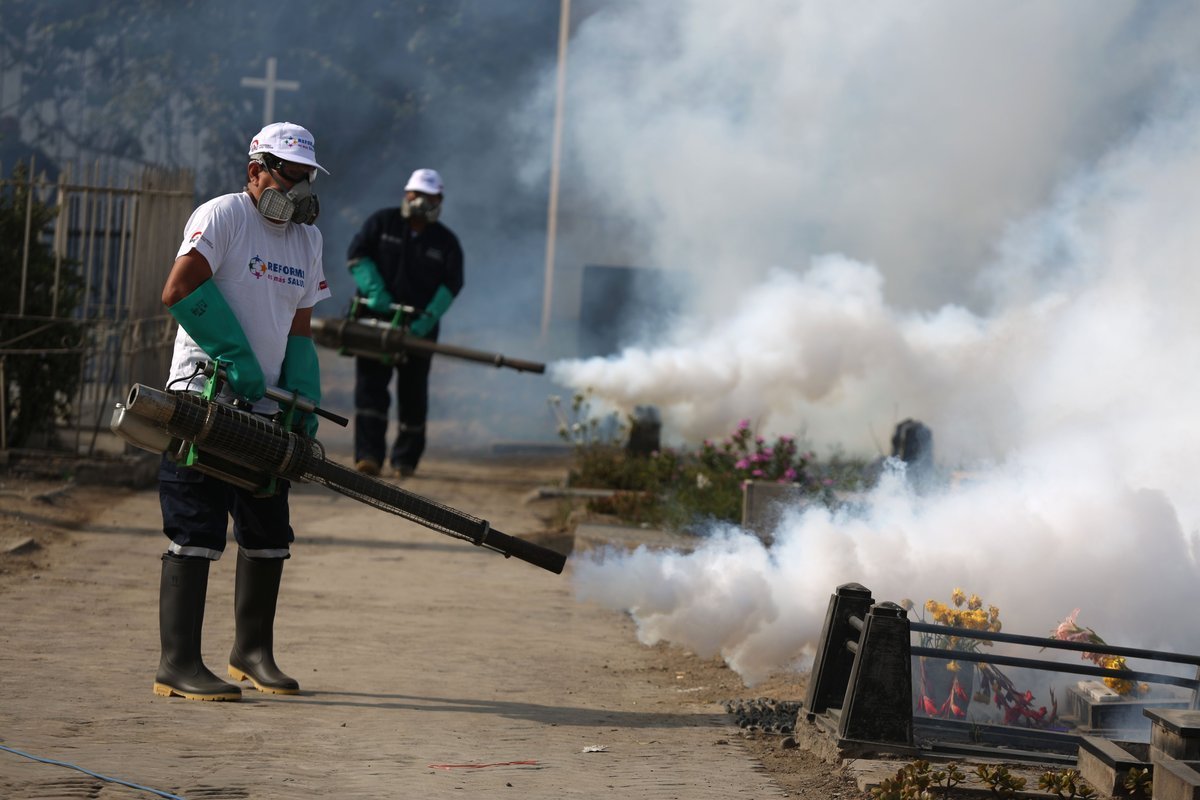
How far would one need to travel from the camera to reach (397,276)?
11.2 m

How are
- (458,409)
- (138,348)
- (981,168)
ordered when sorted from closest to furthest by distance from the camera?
(138,348) → (981,168) → (458,409)

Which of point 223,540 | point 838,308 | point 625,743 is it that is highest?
point 838,308

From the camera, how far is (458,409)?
18.5m

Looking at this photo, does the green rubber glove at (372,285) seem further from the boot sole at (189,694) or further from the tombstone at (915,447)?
the boot sole at (189,694)

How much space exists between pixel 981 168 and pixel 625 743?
1031cm

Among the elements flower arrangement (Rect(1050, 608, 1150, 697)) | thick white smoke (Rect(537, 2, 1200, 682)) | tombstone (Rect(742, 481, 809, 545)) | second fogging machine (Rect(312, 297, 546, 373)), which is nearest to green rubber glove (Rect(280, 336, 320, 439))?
Answer: thick white smoke (Rect(537, 2, 1200, 682))

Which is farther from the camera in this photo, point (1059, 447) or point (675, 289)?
point (675, 289)

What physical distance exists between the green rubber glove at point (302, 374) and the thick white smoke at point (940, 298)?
1.87m

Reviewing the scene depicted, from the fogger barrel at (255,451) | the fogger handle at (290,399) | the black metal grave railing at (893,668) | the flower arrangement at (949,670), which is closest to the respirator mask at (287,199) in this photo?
the fogger handle at (290,399)

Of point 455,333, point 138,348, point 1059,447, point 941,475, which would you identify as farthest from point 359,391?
Result: point 455,333

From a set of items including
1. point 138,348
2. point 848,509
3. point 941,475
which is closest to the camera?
point 848,509

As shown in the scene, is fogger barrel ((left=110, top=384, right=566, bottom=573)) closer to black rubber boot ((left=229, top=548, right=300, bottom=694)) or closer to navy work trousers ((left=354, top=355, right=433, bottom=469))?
black rubber boot ((left=229, top=548, right=300, bottom=694))

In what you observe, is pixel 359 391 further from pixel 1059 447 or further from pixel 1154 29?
pixel 1154 29

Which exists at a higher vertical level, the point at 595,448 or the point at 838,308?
the point at 838,308
